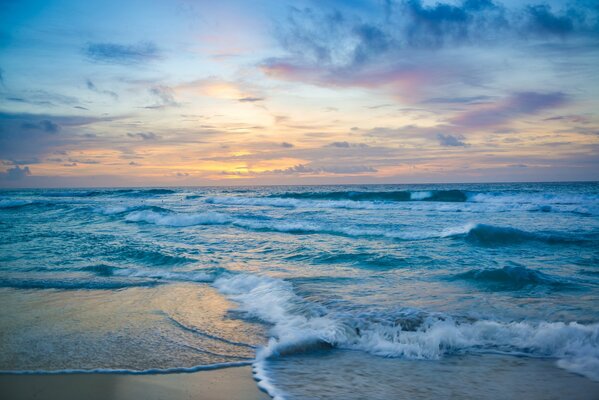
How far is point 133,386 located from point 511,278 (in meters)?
7.17

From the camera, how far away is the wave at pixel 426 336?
184 inches

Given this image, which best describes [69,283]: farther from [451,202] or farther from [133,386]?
[451,202]

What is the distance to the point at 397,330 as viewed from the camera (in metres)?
5.25

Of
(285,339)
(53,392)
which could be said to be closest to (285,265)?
(285,339)

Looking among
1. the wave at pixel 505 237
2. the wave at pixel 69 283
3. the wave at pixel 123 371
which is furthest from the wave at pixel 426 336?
the wave at pixel 505 237

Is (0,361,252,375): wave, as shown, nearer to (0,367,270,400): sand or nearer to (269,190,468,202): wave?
(0,367,270,400): sand

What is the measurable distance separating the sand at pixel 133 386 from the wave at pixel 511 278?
585 centimetres

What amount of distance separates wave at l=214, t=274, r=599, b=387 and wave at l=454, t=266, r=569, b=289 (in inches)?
98.5

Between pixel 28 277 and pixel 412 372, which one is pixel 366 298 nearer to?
pixel 412 372

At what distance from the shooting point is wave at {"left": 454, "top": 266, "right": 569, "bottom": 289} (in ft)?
25.5

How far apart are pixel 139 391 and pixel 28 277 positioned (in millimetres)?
6543

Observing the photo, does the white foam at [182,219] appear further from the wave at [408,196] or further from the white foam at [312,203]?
the wave at [408,196]

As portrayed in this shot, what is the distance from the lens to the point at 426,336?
5.03 m

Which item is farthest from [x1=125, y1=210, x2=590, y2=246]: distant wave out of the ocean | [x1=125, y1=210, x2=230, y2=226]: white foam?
the ocean
